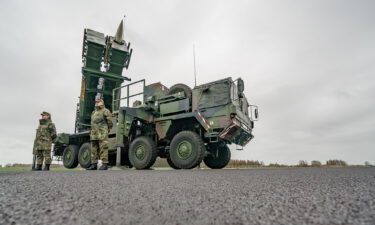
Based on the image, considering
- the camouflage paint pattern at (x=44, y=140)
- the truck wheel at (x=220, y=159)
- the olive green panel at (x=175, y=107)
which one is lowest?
the truck wheel at (x=220, y=159)

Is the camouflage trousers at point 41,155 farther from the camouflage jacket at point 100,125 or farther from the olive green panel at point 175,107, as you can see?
the olive green panel at point 175,107

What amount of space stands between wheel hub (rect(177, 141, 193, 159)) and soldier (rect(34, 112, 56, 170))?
4.02m

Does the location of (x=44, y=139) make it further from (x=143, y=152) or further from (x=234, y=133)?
(x=234, y=133)

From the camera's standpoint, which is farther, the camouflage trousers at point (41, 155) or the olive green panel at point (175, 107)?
the camouflage trousers at point (41, 155)

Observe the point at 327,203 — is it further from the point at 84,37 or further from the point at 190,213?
the point at 84,37

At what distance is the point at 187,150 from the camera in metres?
5.26

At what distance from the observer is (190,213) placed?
1.02 metres

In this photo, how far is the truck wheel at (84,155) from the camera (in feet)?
25.1

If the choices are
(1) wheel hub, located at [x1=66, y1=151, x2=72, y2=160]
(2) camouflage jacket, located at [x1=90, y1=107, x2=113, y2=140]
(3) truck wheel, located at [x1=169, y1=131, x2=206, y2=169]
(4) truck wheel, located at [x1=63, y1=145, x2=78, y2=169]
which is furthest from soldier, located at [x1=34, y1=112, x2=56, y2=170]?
(3) truck wheel, located at [x1=169, y1=131, x2=206, y2=169]

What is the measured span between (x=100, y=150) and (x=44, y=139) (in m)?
2.39

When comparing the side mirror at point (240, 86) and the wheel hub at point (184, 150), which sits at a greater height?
the side mirror at point (240, 86)

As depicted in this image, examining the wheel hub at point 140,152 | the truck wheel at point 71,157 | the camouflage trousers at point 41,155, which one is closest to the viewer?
the wheel hub at point 140,152

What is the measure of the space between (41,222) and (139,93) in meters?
6.15

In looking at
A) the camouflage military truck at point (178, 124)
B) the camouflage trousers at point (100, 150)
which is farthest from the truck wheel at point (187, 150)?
the camouflage trousers at point (100, 150)
